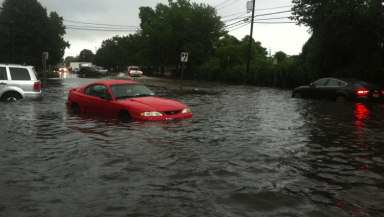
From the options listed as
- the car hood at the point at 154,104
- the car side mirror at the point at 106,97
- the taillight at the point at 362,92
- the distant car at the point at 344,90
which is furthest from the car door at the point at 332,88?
the car side mirror at the point at 106,97

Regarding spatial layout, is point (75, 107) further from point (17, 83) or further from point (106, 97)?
point (17, 83)

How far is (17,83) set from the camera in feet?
50.5

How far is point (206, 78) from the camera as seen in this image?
56656 mm

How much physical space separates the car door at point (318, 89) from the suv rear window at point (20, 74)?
14248 millimetres

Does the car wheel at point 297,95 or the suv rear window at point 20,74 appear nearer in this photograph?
the suv rear window at point 20,74

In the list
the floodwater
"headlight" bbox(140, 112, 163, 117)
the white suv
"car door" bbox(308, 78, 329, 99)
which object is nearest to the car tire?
"car door" bbox(308, 78, 329, 99)

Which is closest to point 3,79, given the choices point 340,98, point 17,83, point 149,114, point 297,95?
point 17,83

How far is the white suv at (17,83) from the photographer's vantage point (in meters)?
15.1

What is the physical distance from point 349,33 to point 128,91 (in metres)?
18.9

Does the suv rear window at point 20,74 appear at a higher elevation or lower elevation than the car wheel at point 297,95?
higher

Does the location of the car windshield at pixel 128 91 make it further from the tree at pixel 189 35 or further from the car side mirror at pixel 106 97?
the tree at pixel 189 35

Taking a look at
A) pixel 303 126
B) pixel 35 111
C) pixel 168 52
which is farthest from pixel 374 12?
pixel 168 52

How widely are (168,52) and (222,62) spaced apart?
14629mm

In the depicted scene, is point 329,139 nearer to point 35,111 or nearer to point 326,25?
point 35,111
